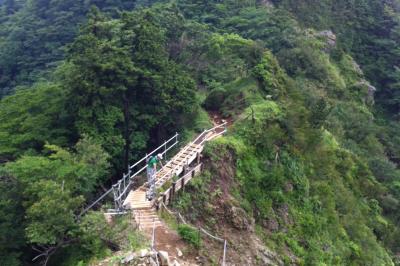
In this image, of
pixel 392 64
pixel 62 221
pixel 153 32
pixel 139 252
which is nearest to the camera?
pixel 139 252

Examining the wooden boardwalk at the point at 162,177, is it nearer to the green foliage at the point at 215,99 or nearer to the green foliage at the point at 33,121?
the green foliage at the point at 215,99

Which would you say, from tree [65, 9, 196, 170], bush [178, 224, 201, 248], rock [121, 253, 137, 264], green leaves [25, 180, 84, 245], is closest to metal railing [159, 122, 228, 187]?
tree [65, 9, 196, 170]

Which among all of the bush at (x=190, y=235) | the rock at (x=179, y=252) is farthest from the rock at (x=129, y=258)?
the bush at (x=190, y=235)

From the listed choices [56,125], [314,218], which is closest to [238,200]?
[314,218]

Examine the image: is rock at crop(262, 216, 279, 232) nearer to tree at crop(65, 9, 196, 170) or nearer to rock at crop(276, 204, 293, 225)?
rock at crop(276, 204, 293, 225)

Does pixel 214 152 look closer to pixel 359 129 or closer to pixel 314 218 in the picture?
pixel 314 218

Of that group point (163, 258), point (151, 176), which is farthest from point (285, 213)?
point (163, 258)

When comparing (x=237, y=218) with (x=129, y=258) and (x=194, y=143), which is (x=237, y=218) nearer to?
(x=194, y=143)
